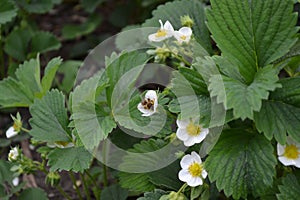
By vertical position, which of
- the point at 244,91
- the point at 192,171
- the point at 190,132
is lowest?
the point at 192,171

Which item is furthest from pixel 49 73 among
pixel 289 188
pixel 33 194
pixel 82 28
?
pixel 82 28

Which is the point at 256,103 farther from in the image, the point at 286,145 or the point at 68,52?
the point at 68,52

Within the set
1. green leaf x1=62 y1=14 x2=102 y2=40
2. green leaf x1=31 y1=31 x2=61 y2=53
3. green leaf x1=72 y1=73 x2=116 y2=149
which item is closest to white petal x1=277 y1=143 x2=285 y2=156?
green leaf x1=72 y1=73 x2=116 y2=149

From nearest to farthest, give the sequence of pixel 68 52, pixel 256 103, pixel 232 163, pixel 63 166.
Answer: pixel 256 103, pixel 232 163, pixel 63 166, pixel 68 52

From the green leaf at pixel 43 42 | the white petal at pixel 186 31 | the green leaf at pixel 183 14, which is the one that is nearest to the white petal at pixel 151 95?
the white petal at pixel 186 31

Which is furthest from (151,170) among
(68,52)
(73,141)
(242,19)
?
(68,52)

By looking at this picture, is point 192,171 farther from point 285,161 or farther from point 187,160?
point 285,161

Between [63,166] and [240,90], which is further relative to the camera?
[63,166]
